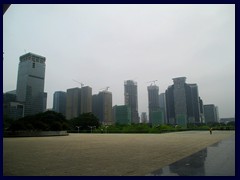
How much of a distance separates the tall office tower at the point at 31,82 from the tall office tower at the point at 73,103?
23514 millimetres

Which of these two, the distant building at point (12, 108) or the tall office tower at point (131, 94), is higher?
the tall office tower at point (131, 94)

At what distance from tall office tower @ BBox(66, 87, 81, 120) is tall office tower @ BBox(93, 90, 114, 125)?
1602 cm

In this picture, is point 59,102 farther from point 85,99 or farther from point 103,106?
point 103,106

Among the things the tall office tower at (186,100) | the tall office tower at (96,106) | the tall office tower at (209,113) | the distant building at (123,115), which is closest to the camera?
the distant building at (123,115)

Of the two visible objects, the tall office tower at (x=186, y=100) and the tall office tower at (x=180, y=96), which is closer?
the tall office tower at (x=186, y=100)

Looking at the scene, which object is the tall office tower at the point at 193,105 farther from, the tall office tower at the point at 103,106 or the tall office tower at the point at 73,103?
the tall office tower at the point at 73,103

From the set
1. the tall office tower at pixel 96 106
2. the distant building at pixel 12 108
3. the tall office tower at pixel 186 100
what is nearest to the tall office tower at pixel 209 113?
the tall office tower at pixel 186 100

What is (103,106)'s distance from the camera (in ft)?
353

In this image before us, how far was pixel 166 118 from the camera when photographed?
372ft

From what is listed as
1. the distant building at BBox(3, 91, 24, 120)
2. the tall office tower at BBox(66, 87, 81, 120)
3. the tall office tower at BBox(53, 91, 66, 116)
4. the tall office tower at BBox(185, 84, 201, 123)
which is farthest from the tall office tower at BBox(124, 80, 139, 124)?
the distant building at BBox(3, 91, 24, 120)

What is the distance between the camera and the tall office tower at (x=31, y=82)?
67.2m

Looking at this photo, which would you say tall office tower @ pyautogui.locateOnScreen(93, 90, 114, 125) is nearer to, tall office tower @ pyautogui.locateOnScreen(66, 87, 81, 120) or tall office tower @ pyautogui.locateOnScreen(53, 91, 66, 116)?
tall office tower @ pyautogui.locateOnScreen(53, 91, 66, 116)

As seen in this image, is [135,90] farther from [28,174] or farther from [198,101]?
[28,174]
